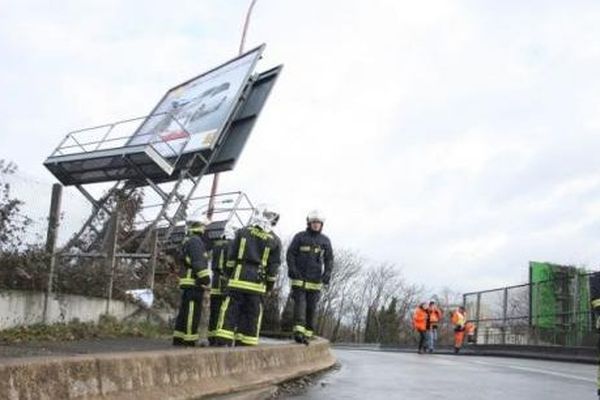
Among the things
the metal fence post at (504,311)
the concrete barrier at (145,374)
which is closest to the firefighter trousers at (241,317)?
the concrete barrier at (145,374)

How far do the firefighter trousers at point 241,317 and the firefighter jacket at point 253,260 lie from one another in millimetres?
132

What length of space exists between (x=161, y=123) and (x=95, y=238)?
14.0m

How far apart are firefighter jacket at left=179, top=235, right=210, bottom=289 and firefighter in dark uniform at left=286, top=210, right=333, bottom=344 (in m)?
1.82

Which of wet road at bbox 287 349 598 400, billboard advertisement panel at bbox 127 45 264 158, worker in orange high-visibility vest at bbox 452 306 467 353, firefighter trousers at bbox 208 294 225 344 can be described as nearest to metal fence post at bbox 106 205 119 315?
firefighter trousers at bbox 208 294 225 344

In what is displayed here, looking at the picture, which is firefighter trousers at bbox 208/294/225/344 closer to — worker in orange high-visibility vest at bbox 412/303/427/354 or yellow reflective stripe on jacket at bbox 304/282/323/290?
yellow reflective stripe on jacket at bbox 304/282/323/290

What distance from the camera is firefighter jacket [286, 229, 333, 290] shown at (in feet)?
40.7

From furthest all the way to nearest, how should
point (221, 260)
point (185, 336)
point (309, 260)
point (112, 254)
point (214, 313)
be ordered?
point (112, 254), point (309, 260), point (221, 260), point (214, 313), point (185, 336)

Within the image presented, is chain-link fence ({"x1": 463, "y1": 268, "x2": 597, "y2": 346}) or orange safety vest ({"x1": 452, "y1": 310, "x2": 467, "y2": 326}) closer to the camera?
chain-link fence ({"x1": 463, "y1": 268, "x2": 597, "y2": 346})

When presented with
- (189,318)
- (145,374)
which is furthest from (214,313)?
(145,374)

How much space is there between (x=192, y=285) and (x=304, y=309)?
6.75 ft

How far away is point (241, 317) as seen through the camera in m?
10.7

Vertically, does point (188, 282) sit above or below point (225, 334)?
above

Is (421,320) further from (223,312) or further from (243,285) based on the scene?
(243,285)

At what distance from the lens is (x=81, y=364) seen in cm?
577
